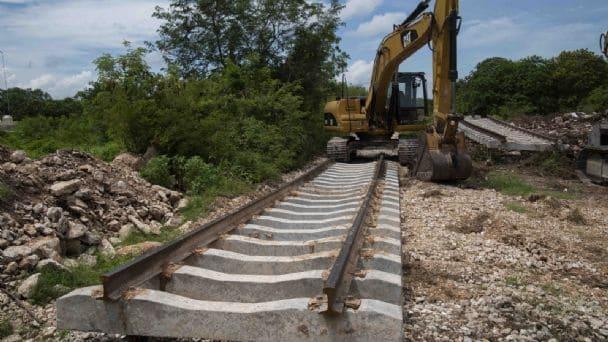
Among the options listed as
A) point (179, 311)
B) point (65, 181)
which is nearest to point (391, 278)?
point (179, 311)

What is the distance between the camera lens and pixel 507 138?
49.9 ft

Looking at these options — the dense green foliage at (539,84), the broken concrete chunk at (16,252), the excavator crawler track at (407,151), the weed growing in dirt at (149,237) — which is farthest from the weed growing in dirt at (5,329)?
the dense green foliage at (539,84)

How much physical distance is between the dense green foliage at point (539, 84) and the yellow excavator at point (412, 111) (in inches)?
891

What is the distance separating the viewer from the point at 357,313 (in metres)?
2.88

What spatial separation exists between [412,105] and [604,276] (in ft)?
35.4

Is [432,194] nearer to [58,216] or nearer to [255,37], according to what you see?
[58,216]

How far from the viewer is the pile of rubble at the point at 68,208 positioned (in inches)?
191

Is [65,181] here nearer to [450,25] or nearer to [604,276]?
[604,276]

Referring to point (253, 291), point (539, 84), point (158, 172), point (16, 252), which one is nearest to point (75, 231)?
point (16, 252)

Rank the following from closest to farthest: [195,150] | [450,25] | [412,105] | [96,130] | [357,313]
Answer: [357,313] < [450,25] < [195,150] < [96,130] < [412,105]

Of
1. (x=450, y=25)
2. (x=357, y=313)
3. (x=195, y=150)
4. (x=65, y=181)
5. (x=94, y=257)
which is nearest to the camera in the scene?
(x=357, y=313)

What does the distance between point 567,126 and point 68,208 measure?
17.6m

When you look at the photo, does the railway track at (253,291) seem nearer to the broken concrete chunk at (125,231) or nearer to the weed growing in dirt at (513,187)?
the broken concrete chunk at (125,231)

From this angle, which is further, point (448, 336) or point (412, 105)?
point (412, 105)
